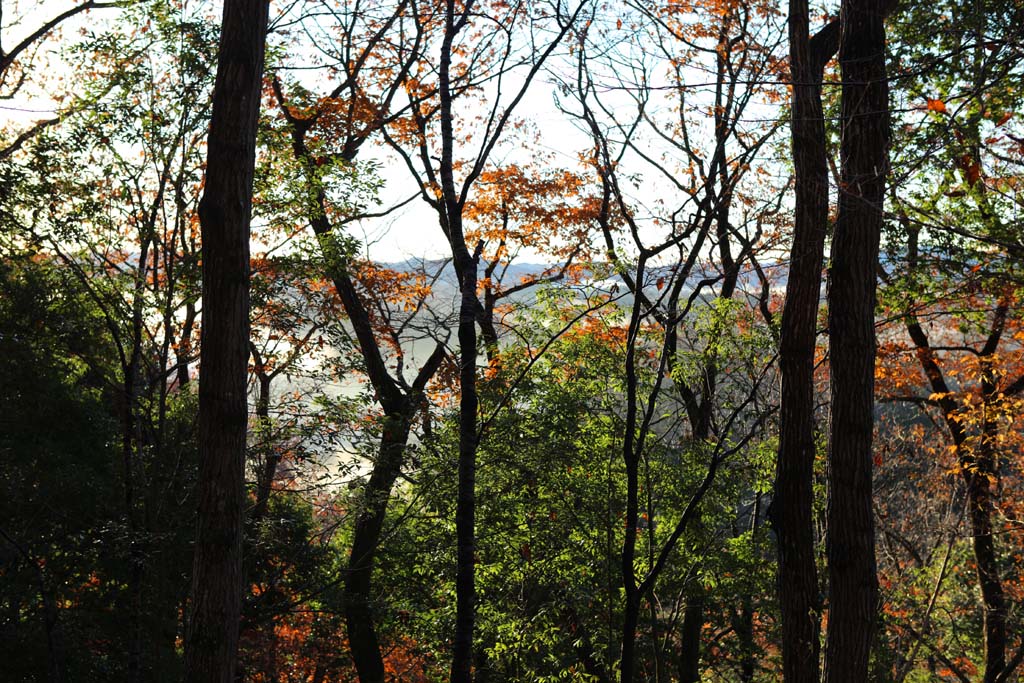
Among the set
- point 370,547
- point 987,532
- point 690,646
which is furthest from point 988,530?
point 370,547

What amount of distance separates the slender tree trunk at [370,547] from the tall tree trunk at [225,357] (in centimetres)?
296

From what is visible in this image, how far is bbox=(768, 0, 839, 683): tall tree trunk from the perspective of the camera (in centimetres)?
647

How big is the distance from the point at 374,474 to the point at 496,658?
247cm

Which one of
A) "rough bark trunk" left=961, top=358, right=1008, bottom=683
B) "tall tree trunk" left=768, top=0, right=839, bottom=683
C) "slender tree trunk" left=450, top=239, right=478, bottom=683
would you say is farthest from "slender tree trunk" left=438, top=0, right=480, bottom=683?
"rough bark trunk" left=961, top=358, right=1008, bottom=683

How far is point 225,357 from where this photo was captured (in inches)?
201

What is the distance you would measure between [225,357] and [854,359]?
13.4 feet

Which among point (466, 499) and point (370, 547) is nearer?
point (466, 499)

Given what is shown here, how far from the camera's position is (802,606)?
6.48 meters

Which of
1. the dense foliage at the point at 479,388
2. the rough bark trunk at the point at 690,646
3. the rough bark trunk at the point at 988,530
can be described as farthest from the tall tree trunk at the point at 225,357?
the rough bark trunk at the point at 988,530

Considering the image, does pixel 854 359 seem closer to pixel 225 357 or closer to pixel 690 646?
pixel 225 357

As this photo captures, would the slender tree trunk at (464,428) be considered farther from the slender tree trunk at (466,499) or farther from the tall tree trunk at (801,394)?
the tall tree trunk at (801,394)

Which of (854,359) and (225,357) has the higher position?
(854,359)

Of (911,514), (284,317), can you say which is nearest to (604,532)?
(284,317)

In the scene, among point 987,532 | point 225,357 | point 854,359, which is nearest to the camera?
point 225,357
